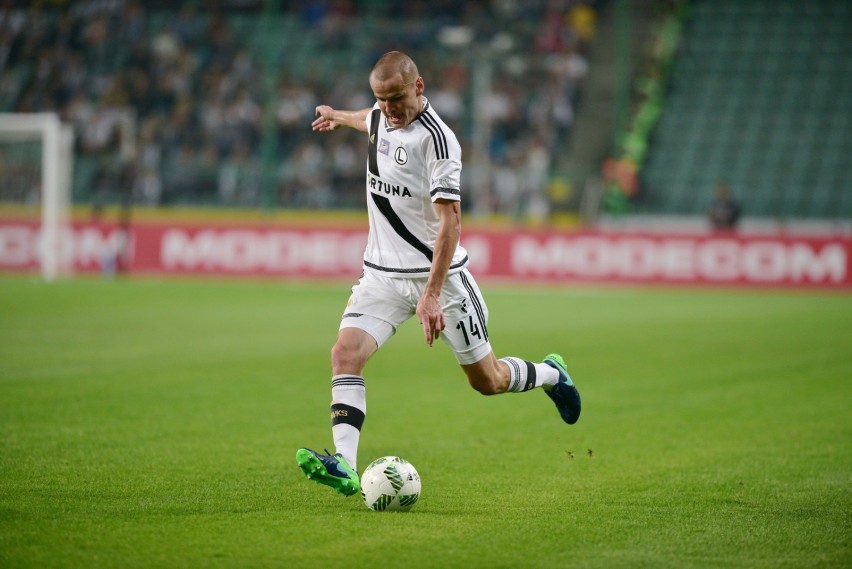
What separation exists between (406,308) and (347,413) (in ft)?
2.54

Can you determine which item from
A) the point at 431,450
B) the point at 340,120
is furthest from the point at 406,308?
the point at 431,450

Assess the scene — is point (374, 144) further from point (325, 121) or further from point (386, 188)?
point (325, 121)

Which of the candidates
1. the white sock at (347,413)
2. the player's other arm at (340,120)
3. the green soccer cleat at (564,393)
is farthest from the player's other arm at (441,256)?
the green soccer cleat at (564,393)

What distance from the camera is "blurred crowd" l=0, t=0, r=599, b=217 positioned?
27938 millimetres

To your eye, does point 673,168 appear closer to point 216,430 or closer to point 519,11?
point 519,11

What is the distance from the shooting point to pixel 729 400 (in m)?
10.5

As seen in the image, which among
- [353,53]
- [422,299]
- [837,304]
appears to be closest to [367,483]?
[422,299]

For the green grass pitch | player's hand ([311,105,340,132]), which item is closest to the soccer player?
player's hand ([311,105,340,132])

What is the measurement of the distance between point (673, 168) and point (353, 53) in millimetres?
9136

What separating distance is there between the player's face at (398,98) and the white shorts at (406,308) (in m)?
0.93

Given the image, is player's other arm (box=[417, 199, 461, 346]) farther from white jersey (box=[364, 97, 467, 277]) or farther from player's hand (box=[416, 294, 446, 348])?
white jersey (box=[364, 97, 467, 277])

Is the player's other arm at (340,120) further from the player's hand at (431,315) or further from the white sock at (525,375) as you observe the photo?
the white sock at (525,375)

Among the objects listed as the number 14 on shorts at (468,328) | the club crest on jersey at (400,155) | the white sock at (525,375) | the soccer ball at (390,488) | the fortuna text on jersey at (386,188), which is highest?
the club crest on jersey at (400,155)

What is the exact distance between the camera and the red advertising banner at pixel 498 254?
25047mm
